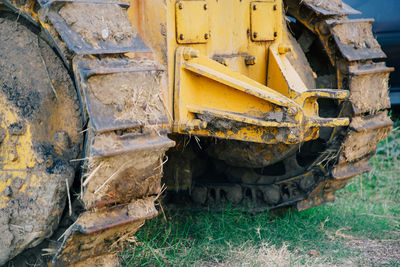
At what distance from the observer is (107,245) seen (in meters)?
2.89

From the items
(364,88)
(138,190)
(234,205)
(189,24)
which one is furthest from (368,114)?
(138,190)

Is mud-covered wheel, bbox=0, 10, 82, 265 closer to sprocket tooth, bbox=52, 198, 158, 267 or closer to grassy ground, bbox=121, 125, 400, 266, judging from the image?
sprocket tooth, bbox=52, 198, 158, 267

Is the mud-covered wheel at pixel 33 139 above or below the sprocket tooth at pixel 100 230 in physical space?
above

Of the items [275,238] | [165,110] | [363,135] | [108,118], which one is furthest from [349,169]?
→ [108,118]

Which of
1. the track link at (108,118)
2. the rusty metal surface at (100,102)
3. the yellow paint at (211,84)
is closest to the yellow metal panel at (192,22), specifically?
the yellow paint at (211,84)

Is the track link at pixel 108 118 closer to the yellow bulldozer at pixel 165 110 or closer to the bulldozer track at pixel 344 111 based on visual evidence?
the yellow bulldozer at pixel 165 110

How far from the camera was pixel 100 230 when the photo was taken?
8.75 ft

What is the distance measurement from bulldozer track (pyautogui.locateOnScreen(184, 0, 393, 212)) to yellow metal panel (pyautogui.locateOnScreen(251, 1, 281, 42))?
44 centimetres

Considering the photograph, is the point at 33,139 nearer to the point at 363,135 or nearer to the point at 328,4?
the point at 363,135

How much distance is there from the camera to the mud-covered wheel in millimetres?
2852

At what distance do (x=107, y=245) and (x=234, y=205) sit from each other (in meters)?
1.98

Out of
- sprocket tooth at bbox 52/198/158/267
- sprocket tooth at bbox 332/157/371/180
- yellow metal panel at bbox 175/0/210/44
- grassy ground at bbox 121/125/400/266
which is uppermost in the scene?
yellow metal panel at bbox 175/0/210/44

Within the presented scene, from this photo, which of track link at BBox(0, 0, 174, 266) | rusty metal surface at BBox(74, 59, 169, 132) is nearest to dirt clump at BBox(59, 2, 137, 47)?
track link at BBox(0, 0, 174, 266)

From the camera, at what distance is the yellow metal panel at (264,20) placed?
Result: 3.90 m
